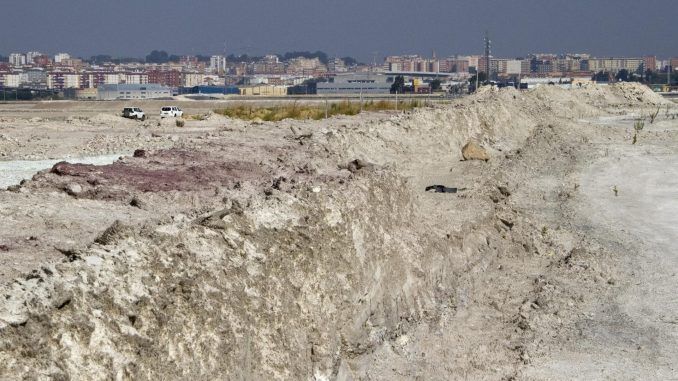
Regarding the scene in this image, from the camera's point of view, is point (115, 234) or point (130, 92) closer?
point (115, 234)

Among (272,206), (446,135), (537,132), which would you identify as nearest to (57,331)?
(272,206)

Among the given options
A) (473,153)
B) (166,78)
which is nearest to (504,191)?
(473,153)

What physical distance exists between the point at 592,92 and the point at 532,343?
55.1 metres

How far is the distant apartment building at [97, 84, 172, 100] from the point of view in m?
92.1

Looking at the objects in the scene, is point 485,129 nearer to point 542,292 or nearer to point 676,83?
point 542,292

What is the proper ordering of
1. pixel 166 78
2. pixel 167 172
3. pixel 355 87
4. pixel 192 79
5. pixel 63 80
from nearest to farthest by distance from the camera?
1. pixel 167 172
2. pixel 355 87
3. pixel 63 80
4. pixel 166 78
5. pixel 192 79

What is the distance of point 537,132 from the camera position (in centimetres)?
3944

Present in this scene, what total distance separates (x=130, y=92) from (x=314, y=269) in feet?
282

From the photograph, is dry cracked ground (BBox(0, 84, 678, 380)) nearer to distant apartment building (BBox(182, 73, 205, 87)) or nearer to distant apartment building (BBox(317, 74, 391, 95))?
distant apartment building (BBox(317, 74, 391, 95))

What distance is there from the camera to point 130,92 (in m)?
94.1

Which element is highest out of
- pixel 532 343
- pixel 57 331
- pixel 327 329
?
pixel 57 331

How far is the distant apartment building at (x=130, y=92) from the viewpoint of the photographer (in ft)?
302

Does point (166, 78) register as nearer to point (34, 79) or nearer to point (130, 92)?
point (34, 79)

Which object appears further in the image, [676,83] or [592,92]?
[676,83]
